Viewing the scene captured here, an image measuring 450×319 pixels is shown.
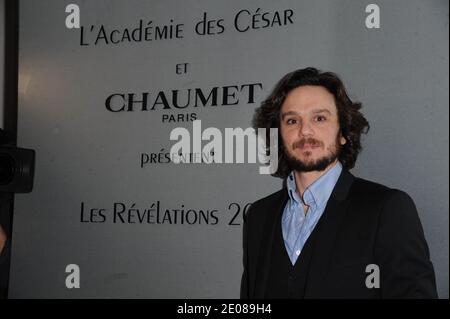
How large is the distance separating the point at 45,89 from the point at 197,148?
0.75m

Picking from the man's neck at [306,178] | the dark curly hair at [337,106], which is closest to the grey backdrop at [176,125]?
the dark curly hair at [337,106]

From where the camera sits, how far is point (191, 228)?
176 cm

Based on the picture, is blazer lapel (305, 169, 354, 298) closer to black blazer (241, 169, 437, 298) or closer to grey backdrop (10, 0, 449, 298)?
black blazer (241, 169, 437, 298)

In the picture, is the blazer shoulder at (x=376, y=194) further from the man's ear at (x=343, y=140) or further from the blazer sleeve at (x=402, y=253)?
the man's ear at (x=343, y=140)

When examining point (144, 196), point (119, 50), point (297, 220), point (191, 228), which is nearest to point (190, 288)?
point (191, 228)

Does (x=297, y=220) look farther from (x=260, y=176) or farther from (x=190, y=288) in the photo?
(x=190, y=288)

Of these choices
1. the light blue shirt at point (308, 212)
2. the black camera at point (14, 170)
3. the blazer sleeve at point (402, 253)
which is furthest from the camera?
the black camera at point (14, 170)

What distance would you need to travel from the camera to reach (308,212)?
58.2 inches

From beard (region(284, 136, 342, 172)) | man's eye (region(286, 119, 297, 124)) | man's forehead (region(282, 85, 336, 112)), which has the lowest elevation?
beard (region(284, 136, 342, 172))

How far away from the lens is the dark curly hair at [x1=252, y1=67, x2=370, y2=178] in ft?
5.01

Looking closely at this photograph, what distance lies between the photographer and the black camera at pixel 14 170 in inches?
69.0

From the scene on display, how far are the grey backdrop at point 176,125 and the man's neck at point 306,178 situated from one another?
0.14m

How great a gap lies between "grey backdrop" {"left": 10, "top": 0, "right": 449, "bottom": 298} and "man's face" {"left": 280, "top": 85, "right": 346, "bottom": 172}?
12cm

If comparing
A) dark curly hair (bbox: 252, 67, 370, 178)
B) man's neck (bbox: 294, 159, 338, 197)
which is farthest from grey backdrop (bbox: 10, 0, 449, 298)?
man's neck (bbox: 294, 159, 338, 197)
